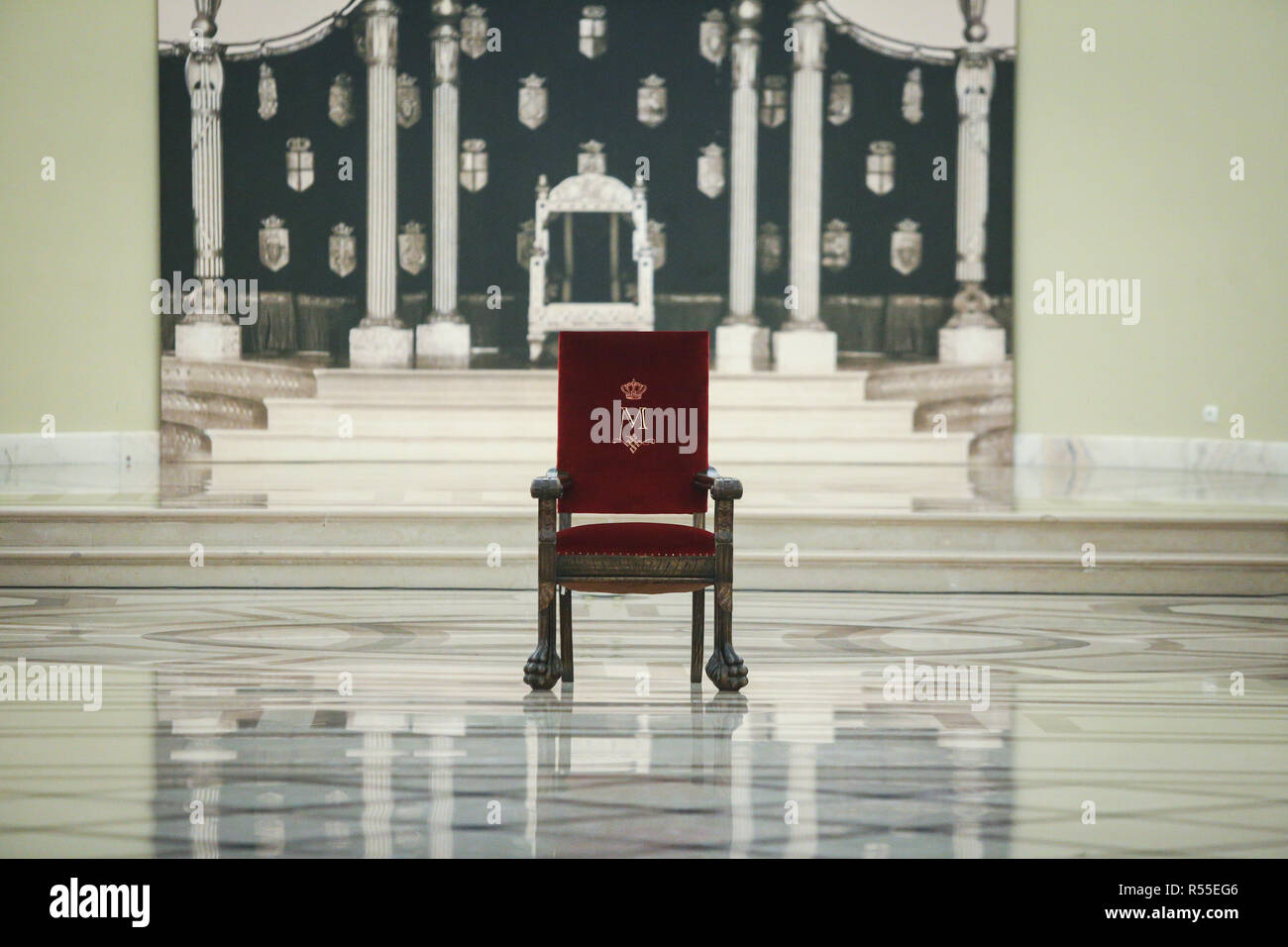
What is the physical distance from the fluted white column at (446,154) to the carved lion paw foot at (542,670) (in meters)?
4.97

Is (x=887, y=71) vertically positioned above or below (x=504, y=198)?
above

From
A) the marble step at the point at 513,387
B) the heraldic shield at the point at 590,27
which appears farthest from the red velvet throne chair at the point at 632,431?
the heraldic shield at the point at 590,27

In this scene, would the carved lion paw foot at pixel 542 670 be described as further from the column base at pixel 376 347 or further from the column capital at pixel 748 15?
the column capital at pixel 748 15

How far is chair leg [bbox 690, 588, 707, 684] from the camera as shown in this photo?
354 cm

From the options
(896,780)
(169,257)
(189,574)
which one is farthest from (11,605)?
(169,257)

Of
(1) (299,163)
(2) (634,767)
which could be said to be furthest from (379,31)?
(2) (634,767)

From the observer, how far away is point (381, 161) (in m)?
8.06

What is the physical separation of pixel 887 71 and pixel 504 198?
250 centimetres

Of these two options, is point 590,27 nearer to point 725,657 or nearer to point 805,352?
point 805,352

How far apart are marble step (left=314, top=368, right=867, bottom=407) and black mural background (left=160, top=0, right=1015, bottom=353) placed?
448 mm

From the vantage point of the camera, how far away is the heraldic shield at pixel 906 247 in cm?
819

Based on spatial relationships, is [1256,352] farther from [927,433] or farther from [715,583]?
[715,583]

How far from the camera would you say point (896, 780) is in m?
2.67
